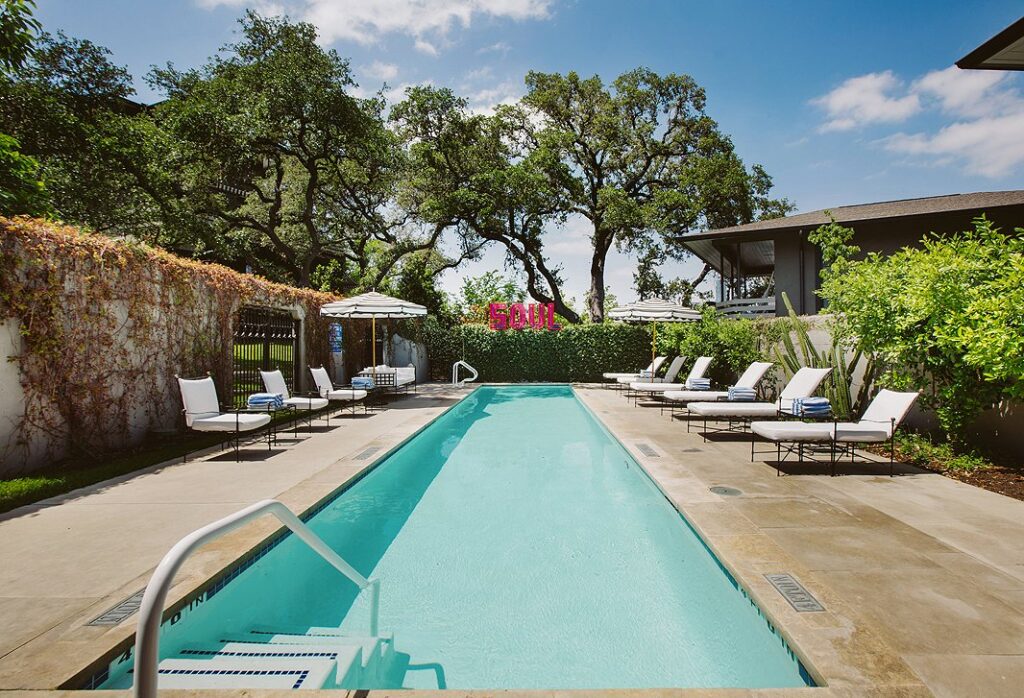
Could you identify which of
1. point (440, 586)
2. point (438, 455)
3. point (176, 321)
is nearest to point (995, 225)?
point (438, 455)

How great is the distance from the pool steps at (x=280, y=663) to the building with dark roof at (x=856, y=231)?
48.6ft

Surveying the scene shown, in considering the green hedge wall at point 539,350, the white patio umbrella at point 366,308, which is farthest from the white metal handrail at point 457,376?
the white patio umbrella at point 366,308

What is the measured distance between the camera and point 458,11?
47.9 feet

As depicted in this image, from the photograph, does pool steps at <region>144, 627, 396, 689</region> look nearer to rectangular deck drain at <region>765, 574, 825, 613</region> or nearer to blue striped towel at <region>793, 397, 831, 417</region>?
rectangular deck drain at <region>765, 574, 825, 613</region>

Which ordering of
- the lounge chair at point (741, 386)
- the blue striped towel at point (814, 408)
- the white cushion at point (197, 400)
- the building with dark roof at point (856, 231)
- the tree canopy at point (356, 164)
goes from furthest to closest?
the tree canopy at point (356, 164)
the building with dark roof at point (856, 231)
the lounge chair at point (741, 386)
the white cushion at point (197, 400)
the blue striped towel at point (814, 408)

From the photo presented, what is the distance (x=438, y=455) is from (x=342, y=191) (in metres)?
18.0

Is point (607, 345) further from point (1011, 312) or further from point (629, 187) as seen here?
point (1011, 312)

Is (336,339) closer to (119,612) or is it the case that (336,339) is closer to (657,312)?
(657,312)

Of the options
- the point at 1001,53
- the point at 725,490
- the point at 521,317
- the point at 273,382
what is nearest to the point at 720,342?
the point at 1001,53

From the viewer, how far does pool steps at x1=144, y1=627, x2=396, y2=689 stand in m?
2.27

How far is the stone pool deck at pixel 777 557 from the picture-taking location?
7.42 ft

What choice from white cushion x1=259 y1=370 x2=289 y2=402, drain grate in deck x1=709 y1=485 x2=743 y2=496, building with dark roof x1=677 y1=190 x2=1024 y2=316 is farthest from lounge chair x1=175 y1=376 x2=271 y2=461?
building with dark roof x1=677 y1=190 x2=1024 y2=316

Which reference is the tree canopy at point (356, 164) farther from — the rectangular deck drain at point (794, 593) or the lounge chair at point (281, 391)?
the rectangular deck drain at point (794, 593)

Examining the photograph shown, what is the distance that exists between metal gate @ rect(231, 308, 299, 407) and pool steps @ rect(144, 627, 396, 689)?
26.1 feet
